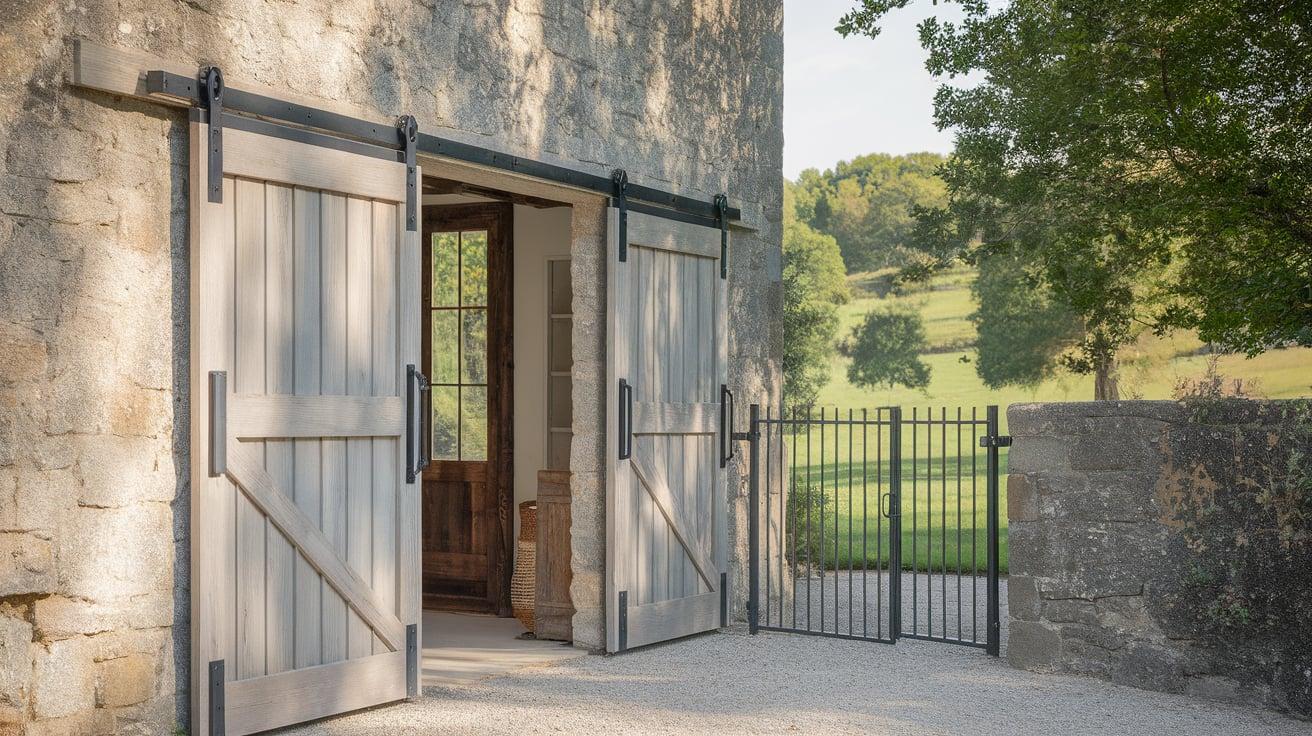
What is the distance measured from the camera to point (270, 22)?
17.0 ft

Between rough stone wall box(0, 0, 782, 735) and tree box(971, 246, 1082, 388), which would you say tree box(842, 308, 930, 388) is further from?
rough stone wall box(0, 0, 782, 735)

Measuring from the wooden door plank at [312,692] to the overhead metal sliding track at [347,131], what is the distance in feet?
6.74

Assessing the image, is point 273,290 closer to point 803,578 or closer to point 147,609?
point 147,609

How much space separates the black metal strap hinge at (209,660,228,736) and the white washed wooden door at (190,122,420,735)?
0.06 ft

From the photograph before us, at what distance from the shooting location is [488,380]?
8633 mm

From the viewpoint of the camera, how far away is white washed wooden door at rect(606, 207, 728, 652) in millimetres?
7047

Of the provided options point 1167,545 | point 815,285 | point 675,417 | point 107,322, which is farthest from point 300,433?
point 815,285

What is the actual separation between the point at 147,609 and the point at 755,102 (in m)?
5.27

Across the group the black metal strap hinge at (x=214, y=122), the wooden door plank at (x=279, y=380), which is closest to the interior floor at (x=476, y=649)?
the wooden door plank at (x=279, y=380)

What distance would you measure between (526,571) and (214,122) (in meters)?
3.91

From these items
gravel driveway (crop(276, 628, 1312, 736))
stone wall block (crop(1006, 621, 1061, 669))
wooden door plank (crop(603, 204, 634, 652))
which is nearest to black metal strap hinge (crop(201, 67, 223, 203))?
gravel driveway (crop(276, 628, 1312, 736))

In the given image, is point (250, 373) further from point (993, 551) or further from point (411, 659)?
point (993, 551)

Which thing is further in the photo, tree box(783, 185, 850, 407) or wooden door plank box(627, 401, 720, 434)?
tree box(783, 185, 850, 407)

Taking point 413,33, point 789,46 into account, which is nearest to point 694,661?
point 413,33
